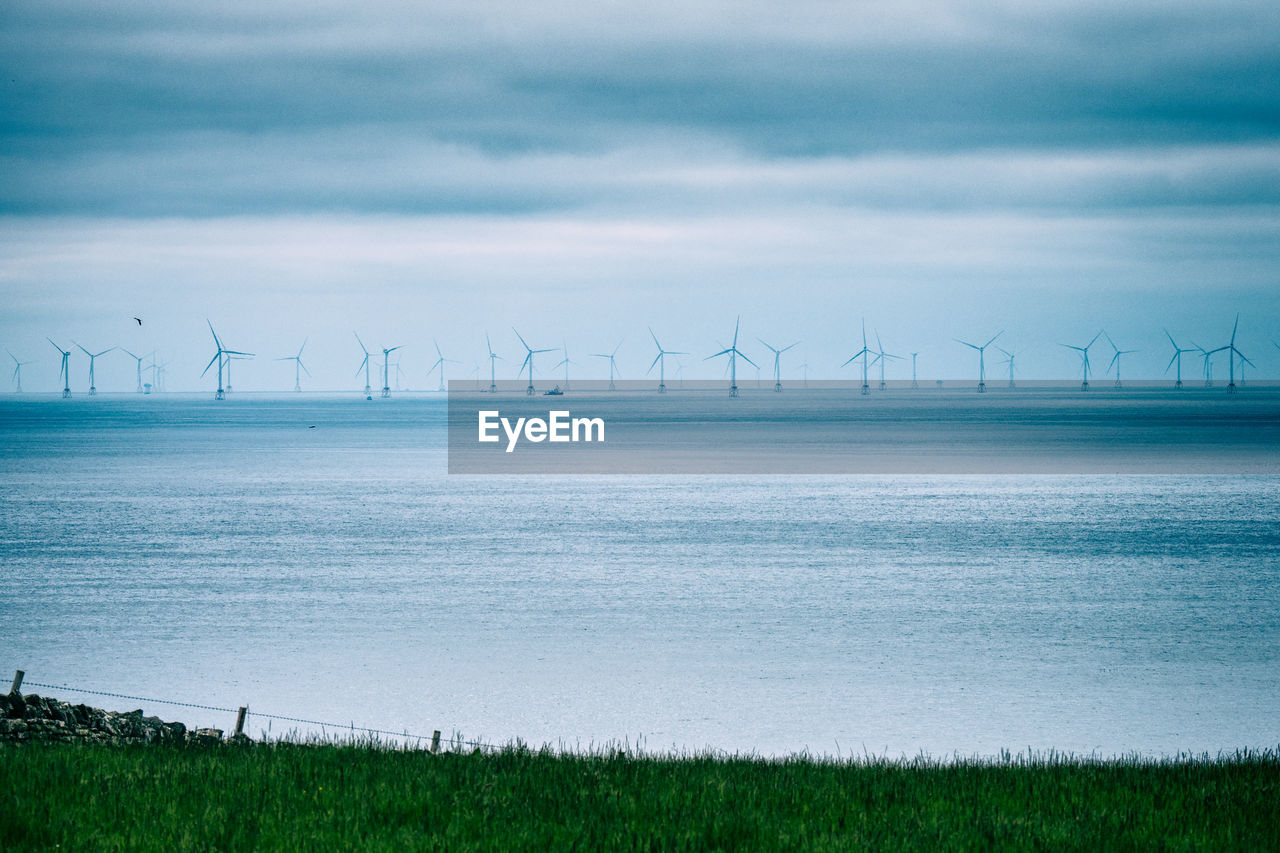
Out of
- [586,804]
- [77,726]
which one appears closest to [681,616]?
[77,726]

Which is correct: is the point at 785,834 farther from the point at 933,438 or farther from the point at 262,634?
the point at 933,438

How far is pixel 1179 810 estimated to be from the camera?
527 inches

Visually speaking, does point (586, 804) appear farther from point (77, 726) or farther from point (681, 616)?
point (681, 616)

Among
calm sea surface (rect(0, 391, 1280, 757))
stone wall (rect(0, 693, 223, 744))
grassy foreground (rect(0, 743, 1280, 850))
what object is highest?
grassy foreground (rect(0, 743, 1280, 850))

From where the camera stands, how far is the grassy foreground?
11.9 meters

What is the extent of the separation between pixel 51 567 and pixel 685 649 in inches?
1135

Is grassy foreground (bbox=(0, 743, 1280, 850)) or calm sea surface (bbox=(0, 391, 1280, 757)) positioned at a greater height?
grassy foreground (bbox=(0, 743, 1280, 850))

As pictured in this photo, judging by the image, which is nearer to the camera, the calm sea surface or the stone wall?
the stone wall

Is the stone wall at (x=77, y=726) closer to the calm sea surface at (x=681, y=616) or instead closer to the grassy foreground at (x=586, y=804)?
the grassy foreground at (x=586, y=804)

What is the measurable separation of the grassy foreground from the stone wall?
2378 mm

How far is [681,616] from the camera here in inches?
1586

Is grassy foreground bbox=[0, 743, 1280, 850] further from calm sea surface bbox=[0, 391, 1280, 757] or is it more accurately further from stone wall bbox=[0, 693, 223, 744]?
calm sea surface bbox=[0, 391, 1280, 757]

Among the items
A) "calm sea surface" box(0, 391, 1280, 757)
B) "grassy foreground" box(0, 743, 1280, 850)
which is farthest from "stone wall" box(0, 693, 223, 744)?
"calm sea surface" box(0, 391, 1280, 757)

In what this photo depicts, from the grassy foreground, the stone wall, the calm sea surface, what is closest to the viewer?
the grassy foreground
